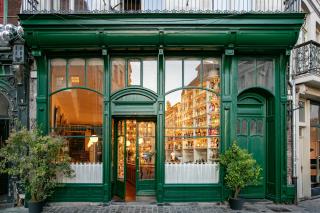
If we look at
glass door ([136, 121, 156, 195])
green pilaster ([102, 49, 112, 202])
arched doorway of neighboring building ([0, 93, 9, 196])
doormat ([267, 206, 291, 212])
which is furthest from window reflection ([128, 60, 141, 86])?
doormat ([267, 206, 291, 212])

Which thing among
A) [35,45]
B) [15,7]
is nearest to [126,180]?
[35,45]

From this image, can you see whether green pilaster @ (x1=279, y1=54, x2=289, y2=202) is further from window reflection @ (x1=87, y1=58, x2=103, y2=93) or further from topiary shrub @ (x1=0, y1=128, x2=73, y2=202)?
topiary shrub @ (x1=0, y1=128, x2=73, y2=202)

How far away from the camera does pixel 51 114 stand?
9953 millimetres

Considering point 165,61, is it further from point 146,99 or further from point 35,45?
point 35,45

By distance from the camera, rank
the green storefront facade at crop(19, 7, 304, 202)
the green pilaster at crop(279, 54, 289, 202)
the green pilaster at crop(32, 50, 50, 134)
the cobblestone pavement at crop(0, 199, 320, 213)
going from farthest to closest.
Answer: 1. the green pilaster at crop(32, 50, 50, 134)
2. the green pilaster at crop(279, 54, 289, 202)
3. the green storefront facade at crop(19, 7, 304, 202)
4. the cobblestone pavement at crop(0, 199, 320, 213)

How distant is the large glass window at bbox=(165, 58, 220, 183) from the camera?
32.4 feet

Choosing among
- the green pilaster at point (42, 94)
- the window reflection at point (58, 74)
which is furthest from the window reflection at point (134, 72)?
the green pilaster at point (42, 94)

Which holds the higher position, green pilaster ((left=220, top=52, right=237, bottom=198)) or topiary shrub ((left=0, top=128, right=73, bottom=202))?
green pilaster ((left=220, top=52, right=237, bottom=198))

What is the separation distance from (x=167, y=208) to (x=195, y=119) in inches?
113

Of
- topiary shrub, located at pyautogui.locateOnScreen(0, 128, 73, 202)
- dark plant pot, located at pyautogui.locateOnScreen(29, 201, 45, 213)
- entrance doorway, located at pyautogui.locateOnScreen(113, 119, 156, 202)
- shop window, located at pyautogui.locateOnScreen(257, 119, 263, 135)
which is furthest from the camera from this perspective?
entrance doorway, located at pyautogui.locateOnScreen(113, 119, 156, 202)

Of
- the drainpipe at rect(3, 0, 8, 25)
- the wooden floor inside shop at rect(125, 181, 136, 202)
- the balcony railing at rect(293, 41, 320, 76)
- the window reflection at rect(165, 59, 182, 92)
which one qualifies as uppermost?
the drainpipe at rect(3, 0, 8, 25)

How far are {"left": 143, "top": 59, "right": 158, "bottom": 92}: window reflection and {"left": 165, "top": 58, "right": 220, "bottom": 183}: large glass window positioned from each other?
42 cm

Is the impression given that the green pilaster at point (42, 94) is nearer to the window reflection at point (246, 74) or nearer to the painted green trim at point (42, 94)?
the painted green trim at point (42, 94)

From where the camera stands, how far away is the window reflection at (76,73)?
9938 millimetres
